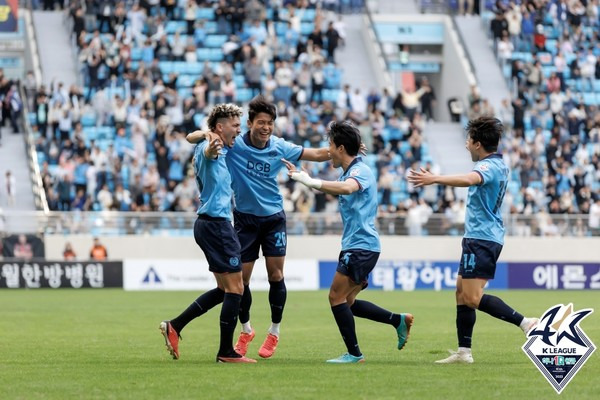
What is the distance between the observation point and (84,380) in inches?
431

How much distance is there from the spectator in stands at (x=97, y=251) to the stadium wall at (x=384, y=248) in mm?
371

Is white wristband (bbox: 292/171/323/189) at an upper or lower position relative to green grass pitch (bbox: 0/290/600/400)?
upper

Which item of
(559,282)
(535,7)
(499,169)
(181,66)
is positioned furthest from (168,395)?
(535,7)

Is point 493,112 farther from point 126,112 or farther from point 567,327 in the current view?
point 567,327

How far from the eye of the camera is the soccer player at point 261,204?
13062 millimetres

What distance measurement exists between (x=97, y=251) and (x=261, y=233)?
2022cm

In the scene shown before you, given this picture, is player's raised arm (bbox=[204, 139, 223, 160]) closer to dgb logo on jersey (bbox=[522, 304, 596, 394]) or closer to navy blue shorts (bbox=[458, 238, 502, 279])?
navy blue shorts (bbox=[458, 238, 502, 279])

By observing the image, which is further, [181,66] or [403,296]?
[181,66]

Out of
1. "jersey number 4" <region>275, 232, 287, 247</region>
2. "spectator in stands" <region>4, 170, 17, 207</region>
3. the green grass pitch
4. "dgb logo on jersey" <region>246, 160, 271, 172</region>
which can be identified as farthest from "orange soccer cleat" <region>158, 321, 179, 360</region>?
"spectator in stands" <region>4, 170, 17, 207</region>

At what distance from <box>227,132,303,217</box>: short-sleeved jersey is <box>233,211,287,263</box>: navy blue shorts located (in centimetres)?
7

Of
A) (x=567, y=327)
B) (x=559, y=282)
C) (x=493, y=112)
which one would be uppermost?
(x=567, y=327)

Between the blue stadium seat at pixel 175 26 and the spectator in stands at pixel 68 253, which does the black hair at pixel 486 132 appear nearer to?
the spectator in stands at pixel 68 253

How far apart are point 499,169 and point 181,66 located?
90.8 feet

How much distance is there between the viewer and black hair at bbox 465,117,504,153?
12.2 metres
